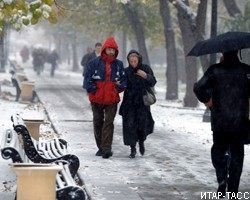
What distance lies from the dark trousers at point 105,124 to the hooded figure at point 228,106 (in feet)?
11.8

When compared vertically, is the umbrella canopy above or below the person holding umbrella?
above

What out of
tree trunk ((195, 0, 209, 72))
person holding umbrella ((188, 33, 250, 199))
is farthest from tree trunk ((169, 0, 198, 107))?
person holding umbrella ((188, 33, 250, 199))

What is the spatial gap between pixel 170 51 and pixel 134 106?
1660 centimetres

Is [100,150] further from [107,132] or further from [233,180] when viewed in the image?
[233,180]

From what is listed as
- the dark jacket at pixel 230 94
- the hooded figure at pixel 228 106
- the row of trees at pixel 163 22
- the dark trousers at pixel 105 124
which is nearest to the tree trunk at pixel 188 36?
the row of trees at pixel 163 22

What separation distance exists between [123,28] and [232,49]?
26.1 metres

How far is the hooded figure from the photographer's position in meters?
8.74

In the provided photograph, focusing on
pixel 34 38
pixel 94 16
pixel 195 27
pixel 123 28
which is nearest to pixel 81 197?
pixel 195 27

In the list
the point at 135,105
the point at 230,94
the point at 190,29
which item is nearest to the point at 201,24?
the point at 190,29

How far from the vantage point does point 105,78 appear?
12.4 metres

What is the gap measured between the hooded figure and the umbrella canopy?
0.28ft

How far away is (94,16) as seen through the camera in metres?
38.2

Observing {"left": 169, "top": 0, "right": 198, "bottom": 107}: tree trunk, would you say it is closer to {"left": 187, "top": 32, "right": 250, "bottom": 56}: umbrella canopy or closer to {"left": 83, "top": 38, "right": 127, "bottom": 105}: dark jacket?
{"left": 83, "top": 38, "right": 127, "bottom": 105}: dark jacket

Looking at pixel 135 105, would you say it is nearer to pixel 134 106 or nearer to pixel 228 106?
pixel 134 106
